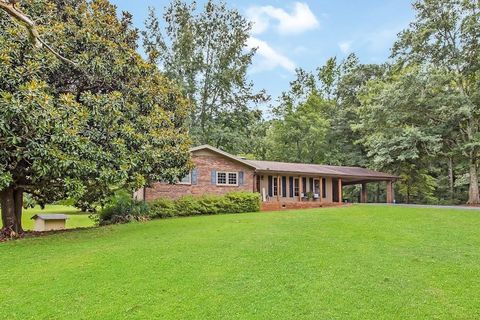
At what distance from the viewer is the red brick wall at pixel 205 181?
20.5 metres

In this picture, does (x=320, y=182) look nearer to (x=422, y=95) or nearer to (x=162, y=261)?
(x=422, y=95)

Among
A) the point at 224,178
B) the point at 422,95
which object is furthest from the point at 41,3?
the point at 422,95

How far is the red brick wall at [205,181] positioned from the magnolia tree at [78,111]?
16.5 feet

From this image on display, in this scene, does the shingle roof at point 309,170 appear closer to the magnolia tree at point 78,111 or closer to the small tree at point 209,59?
the magnolia tree at point 78,111

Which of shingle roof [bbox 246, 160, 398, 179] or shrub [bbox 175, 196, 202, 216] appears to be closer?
shrub [bbox 175, 196, 202, 216]

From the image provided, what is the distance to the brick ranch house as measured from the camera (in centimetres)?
2133

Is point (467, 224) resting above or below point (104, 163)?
below

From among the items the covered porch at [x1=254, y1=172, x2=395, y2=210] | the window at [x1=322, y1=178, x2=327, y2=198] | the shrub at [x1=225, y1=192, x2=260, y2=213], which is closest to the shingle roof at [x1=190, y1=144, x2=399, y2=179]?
the covered porch at [x1=254, y1=172, x2=395, y2=210]

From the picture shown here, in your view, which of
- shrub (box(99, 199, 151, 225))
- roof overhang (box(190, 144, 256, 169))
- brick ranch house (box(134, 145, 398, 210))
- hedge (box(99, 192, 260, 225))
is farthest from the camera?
roof overhang (box(190, 144, 256, 169))

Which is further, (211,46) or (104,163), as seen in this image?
(211,46)

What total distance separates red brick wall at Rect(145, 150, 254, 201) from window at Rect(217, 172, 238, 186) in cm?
19

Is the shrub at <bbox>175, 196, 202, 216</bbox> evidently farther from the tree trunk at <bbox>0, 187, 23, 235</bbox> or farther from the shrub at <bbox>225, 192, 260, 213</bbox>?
the tree trunk at <bbox>0, 187, 23, 235</bbox>

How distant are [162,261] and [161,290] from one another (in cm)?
184

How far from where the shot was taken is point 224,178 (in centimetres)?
2245
